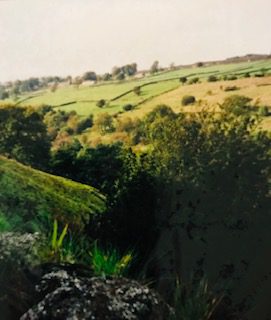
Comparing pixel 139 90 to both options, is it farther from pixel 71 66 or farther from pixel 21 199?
pixel 21 199

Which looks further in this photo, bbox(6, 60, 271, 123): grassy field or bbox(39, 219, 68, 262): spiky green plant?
bbox(6, 60, 271, 123): grassy field

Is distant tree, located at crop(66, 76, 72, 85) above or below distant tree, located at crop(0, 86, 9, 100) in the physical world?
above

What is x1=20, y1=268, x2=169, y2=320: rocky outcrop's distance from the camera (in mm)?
6430

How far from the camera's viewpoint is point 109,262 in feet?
22.7

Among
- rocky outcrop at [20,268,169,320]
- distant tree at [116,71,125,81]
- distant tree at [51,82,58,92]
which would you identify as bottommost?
rocky outcrop at [20,268,169,320]

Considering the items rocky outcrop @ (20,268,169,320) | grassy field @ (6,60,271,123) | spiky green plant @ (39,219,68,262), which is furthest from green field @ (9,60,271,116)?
rocky outcrop @ (20,268,169,320)

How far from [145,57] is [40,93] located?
1.06 metres

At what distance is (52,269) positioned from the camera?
22.5ft

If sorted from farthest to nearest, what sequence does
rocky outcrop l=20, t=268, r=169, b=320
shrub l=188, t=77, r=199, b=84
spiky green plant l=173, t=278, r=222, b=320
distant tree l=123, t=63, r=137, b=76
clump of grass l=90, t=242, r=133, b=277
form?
distant tree l=123, t=63, r=137, b=76 → shrub l=188, t=77, r=199, b=84 → clump of grass l=90, t=242, r=133, b=277 → spiky green plant l=173, t=278, r=222, b=320 → rocky outcrop l=20, t=268, r=169, b=320

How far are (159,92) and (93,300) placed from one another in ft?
6.52

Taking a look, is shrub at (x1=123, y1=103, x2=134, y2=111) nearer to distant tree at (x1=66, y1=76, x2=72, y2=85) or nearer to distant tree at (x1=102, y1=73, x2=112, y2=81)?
distant tree at (x1=102, y1=73, x2=112, y2=81)

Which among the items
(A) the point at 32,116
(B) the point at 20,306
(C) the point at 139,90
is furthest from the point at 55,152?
(B) the point at 20,306

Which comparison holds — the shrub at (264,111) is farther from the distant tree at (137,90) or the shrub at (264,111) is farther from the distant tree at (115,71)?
the distant tree at (115,71)

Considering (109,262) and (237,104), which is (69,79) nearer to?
(237,104)
